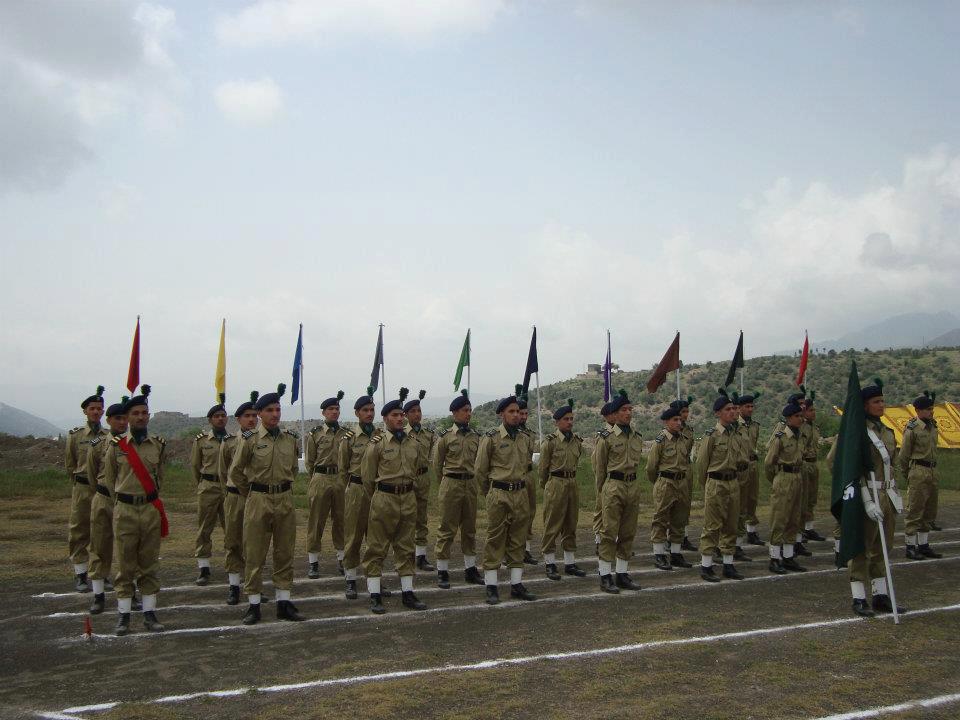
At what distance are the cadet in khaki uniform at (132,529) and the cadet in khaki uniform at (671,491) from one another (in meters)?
6.69

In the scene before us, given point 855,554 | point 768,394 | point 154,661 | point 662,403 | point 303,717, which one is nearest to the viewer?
point 303,717

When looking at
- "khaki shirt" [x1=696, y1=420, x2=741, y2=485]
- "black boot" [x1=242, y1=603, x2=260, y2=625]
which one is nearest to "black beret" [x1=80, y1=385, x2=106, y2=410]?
"black boot" [x1=242, y1=603, x2=260, y2=625]

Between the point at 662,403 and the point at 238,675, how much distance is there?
51.6 m

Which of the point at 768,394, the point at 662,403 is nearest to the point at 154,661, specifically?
the point at 768,394

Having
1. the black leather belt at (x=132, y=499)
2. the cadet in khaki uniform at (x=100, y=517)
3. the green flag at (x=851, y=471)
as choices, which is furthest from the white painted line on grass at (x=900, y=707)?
the cadet in khaki uniform at (x=100, y=517)

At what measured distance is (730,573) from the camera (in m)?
9.77

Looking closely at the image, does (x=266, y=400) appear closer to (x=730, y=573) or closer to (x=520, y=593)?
(x=520, y=593)

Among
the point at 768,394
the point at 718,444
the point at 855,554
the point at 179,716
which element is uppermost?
the point at 768,394

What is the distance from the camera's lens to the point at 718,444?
1002 cm

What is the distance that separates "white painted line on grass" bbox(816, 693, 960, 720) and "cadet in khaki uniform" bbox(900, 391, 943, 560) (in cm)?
604

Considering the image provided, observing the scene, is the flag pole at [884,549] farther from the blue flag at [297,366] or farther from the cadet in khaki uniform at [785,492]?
the blue flag at [297,366]

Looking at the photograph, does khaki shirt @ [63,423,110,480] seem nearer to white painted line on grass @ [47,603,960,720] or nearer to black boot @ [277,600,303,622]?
black boot @ [277,600,303,622]

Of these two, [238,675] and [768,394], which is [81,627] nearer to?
[238,675]

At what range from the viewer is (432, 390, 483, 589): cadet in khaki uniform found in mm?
10023
